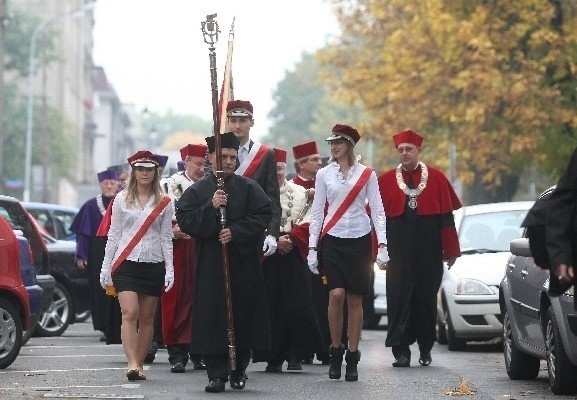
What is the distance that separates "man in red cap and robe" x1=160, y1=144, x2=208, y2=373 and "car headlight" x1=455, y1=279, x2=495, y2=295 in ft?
14.3

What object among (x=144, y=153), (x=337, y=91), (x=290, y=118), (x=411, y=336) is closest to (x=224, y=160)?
(x=144, y=153)

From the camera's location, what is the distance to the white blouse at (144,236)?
45.9ft

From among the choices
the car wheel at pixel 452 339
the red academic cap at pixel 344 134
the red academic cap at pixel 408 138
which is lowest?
the car wheel at pixel 452 339

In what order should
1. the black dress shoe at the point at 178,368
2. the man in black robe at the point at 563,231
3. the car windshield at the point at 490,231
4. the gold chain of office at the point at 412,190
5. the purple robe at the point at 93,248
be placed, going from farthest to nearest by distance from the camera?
1. the purple robe at the point at 93,248
2. the car windshield at the point at 490,231
3. the gold chain of office at the point at 412,190
4. the black dress shoe at the point at 178,368
5. the man in black robe at the point at 563,231

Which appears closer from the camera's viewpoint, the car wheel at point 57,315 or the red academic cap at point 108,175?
the red academic cap at point 108,175

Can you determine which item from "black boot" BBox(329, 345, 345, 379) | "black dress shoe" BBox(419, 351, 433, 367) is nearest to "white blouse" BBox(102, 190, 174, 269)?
"black boot" BBox(329, 345, 345, 379)

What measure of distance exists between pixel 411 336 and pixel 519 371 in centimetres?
191

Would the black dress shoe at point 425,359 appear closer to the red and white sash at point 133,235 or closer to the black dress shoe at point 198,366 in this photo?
the black dress shoe at point 198,366

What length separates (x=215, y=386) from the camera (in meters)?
12.7

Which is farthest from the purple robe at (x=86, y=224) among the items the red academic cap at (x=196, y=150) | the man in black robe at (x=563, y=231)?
the man in black robe at (x=563, y=231)

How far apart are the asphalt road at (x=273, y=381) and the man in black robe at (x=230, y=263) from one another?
0.31 metres

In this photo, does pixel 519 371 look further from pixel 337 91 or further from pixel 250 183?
pixel 337 91

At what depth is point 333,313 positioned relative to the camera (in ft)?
46.7

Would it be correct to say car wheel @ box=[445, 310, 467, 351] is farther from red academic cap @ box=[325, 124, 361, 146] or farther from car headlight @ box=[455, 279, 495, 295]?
red academic cap @ box=[325, 124, 361, 146]
